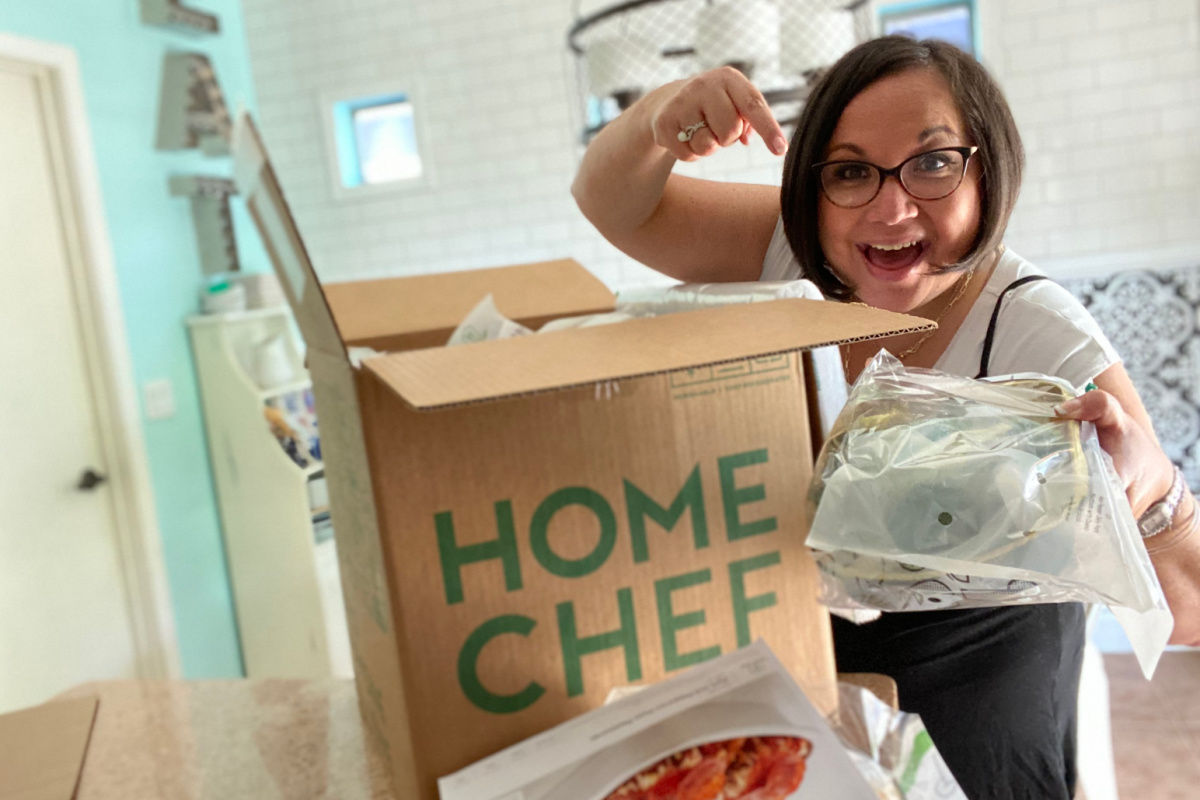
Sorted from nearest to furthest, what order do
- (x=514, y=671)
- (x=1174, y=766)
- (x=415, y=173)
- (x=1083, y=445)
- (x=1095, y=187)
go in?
(x=1083, y=445)
(x=514, y=671)
(x=1174, y=766)
(x=1095, y=187)
(x=415, y=173)

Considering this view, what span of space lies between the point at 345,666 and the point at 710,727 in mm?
2333

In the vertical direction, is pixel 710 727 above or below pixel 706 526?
below

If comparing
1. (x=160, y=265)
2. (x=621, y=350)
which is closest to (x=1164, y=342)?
(x=621, y=350)

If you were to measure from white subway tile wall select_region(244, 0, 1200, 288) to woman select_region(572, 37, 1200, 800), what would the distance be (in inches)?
75.0

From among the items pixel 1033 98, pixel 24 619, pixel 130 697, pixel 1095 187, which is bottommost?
pixel 24 619

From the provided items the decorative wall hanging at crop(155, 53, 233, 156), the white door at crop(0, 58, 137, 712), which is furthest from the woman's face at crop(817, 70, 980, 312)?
the decorative wall hanging at crop(155, 53, 233, 156)

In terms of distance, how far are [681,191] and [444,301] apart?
0.32 m

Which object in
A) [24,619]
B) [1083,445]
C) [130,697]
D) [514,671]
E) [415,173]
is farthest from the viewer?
[415,173]

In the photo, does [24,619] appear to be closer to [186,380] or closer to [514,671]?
[186,380]

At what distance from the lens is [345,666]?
267cm

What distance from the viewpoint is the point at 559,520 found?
55 cm

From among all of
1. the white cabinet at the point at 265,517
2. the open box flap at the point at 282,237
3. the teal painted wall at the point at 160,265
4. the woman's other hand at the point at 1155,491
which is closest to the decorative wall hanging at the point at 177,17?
the teal painted wall at the point at 160,265

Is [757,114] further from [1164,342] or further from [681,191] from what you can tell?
[1164,342]

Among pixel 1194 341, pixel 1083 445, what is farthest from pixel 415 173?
pixel 1083 445
